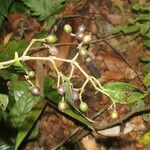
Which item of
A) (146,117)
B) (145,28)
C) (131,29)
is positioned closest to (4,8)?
(131,29)

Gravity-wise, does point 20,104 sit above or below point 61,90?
below

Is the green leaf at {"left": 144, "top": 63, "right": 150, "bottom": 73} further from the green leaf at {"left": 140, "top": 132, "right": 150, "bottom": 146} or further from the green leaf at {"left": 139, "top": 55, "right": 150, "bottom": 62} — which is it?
the green leaf at {"left": 140, "top": 132, "right": 150, "bottom": 146}

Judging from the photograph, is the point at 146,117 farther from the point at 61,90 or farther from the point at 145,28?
the point at 61,90

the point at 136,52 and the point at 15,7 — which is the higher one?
the point at 15,7

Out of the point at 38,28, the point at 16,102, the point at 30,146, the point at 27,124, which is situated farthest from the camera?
the point at 38,28

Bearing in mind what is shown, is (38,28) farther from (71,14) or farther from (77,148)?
(77,148)

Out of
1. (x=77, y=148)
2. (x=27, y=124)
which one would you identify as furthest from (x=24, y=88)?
(x=77, y=148)
